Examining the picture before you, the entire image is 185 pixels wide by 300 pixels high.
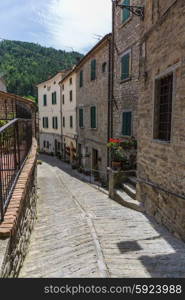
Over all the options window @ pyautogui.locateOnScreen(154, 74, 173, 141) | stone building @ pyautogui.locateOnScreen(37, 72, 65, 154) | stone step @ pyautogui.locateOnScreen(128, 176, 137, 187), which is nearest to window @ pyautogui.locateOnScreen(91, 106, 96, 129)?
stone step @ pyautogui.locateOnScreen(128, 176, 137, 187)

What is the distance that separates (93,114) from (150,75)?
8412 millimetres

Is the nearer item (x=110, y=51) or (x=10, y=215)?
(x=10, y=215)

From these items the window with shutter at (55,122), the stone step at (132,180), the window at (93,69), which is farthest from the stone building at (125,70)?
the window with shutter at (55,122)

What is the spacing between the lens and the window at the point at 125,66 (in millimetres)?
9430

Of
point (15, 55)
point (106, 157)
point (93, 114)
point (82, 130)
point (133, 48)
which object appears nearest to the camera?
point (133, 48)

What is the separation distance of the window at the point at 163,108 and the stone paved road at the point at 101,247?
7.80 ft

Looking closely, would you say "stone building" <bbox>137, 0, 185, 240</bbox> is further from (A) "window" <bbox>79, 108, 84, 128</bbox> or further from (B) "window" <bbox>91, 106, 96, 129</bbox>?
(A) "window" <bbox>79, 108, 84, 128</bbox>

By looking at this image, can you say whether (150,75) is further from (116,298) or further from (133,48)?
(116,298)

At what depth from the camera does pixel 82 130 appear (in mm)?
16344

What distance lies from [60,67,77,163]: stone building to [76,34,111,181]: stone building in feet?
3.84

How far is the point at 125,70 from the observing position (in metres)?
9.73

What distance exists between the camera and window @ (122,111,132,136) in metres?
9.48

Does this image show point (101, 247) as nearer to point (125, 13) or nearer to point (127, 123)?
point (127, 123)

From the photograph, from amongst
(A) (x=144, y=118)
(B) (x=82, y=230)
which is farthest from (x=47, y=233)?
(A) (x=144, y=118)
